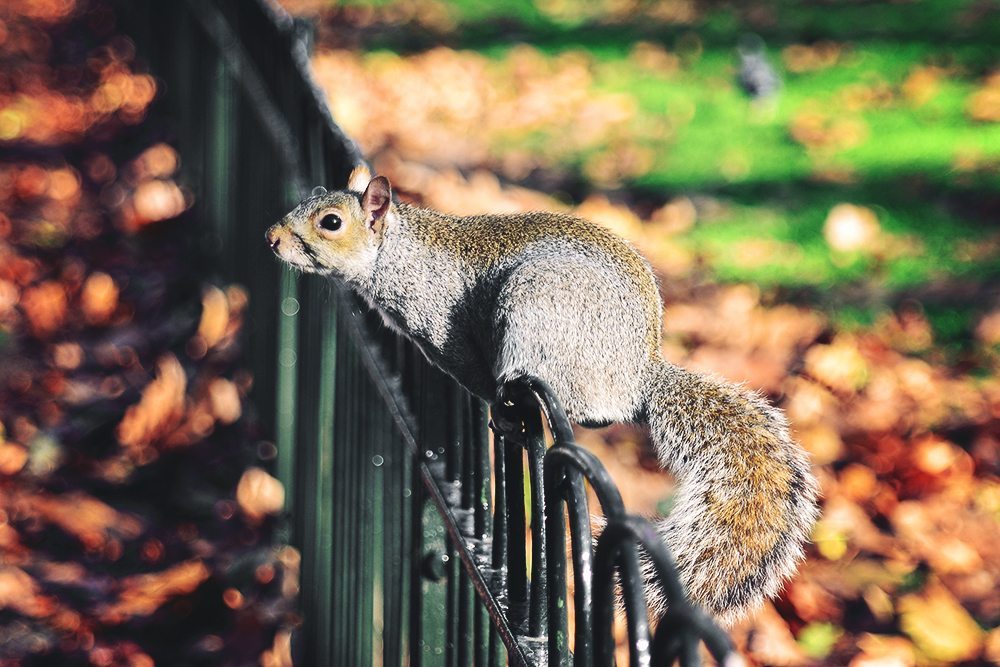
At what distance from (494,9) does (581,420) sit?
5627 millimetres

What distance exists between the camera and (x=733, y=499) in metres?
1.33

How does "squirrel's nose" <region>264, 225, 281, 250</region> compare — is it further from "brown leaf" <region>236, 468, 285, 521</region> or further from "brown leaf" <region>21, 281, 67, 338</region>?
"brown leaf" <region>21, 281, 67, 338</region>

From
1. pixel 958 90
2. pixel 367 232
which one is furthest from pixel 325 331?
Answer: pixel 958 90

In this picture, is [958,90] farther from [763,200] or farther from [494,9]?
[494,9]

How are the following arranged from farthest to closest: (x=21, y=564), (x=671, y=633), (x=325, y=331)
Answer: (x=21, y=564) < (x=325, y=331) < (x=671, y=633)

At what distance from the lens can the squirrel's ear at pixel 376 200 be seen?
6.17 feet

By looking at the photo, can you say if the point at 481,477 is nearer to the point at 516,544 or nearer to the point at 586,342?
the point at 516,544

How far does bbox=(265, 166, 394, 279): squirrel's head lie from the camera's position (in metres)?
2.01

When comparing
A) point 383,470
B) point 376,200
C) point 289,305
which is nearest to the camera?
point 376,200

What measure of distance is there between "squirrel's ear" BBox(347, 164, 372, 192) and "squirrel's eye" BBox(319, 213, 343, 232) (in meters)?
0.08

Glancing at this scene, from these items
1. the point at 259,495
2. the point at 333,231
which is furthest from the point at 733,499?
the point at 259,495

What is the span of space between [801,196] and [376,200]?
2827mm

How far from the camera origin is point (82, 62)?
22.8 ft

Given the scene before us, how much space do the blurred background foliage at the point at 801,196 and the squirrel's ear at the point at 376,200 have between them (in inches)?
40.6
